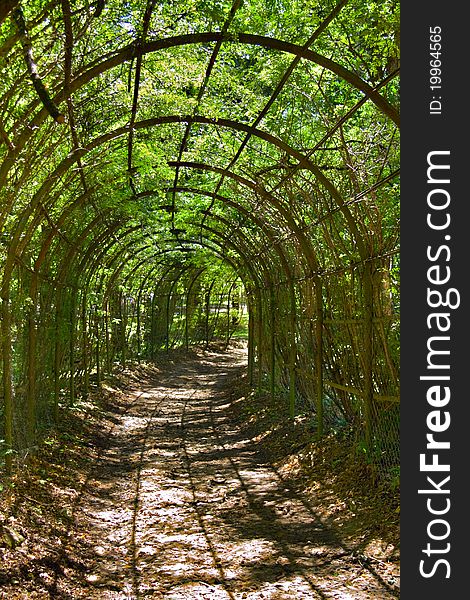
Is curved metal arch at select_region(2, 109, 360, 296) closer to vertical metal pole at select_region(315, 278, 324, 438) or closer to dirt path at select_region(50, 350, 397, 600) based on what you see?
vertical metal pole at select_region(315, 278, 324, 438)

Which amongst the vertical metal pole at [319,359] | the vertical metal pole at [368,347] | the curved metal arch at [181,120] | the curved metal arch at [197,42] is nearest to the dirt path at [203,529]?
the vertical metal pole at [319,359]

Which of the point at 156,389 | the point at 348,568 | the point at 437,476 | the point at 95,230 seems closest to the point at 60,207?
the point at 95,230

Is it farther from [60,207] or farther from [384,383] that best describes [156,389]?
[384,383]

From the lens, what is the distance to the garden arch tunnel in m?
4.93

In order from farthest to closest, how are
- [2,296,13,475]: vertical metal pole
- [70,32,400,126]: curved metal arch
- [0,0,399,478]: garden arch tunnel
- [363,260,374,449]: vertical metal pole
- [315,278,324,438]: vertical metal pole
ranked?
A: 1. [315,278,324,438]: vertical metal pole
2. [363,260,374,449]: vertical metal pole
3. [2,296,13,475]: vertical metal pole
4. [0,0,399,478]: garden arch tunnel
5. [70,32,400,126]: curved metal arch

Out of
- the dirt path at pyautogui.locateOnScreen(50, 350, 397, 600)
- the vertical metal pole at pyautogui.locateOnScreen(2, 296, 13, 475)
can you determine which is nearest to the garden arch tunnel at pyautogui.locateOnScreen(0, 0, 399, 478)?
the vertical metal pole at pyautogui.locateOnScreen(2, 296, 13, 475)

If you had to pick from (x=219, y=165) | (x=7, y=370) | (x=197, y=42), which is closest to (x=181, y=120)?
(x=197, y=42)

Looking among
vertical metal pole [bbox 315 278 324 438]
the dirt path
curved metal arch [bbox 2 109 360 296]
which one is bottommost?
the dirt path

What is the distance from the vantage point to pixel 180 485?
262 inches

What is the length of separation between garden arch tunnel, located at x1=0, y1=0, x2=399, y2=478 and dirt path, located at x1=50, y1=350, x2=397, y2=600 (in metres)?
A: 0.91

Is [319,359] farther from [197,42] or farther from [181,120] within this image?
[197,42]

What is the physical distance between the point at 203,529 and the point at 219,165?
4.88 m

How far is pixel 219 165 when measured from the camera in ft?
28.6

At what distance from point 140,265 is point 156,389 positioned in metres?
3.68
